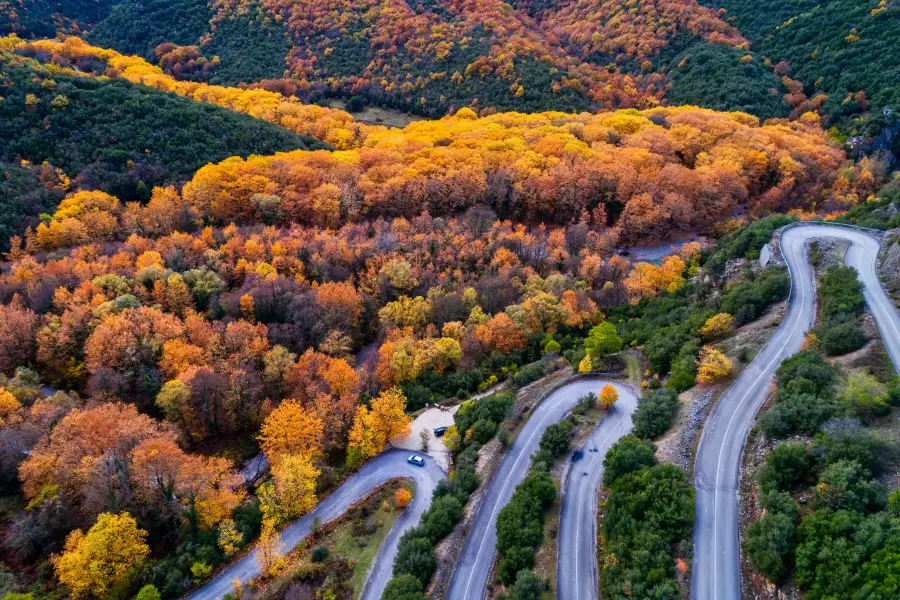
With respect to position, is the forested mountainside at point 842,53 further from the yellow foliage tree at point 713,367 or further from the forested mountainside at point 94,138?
the forested mountainside at point 94,138

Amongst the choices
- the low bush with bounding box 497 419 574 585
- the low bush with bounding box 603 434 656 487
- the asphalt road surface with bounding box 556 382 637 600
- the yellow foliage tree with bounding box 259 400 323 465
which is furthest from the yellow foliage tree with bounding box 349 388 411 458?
the low bush with bounding box 603 434 656 487

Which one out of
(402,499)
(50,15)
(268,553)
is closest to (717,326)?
(402,499)

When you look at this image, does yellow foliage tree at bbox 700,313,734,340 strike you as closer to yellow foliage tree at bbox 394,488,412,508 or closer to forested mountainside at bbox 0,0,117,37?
yellow foliage tree at bbox 394,488,412,508

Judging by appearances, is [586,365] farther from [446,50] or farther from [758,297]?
[446,50]

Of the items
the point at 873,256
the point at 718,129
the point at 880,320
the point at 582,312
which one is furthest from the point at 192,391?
the point at 718,129

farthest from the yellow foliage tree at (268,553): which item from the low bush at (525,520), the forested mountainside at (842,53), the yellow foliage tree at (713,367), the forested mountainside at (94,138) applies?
the forested mountainside at (842,53)
